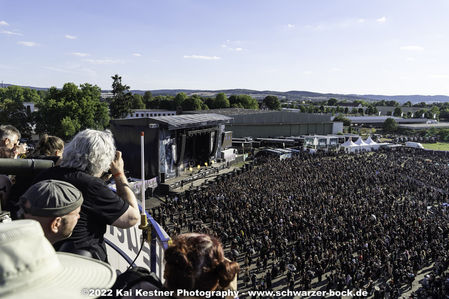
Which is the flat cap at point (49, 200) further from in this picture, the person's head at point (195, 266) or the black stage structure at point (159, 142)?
the black stage structure at point (159, 142)

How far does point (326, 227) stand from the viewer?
15.0m

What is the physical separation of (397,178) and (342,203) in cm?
1190

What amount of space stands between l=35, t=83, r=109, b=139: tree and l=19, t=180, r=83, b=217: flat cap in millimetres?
35931

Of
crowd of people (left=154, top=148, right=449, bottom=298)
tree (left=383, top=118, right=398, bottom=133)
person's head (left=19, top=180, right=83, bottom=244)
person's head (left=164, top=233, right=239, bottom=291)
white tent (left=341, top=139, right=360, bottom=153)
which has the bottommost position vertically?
crowd of people (left=154, top=148, right=449, bottom=298)

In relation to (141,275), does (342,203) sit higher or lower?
lower

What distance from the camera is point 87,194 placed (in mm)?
2203

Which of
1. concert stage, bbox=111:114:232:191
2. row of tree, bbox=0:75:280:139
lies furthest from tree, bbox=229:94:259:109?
concert stage, bbox=111:114:232:191

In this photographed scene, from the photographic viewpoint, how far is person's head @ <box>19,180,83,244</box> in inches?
68.8

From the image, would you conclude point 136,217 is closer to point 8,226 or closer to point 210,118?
point 8,226

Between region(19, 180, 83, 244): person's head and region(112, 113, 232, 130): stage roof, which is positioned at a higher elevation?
region(19, 180, 83, 244): person's head

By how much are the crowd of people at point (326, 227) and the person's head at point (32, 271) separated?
8277 millimetres

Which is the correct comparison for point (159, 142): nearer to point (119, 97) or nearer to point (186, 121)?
→ point (186, 121)

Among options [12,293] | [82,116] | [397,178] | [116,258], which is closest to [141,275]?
[12,293]

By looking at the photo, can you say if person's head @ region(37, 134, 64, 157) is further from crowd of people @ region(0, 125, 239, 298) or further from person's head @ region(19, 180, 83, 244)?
person's head @ region(19, 180, 83, 244)
